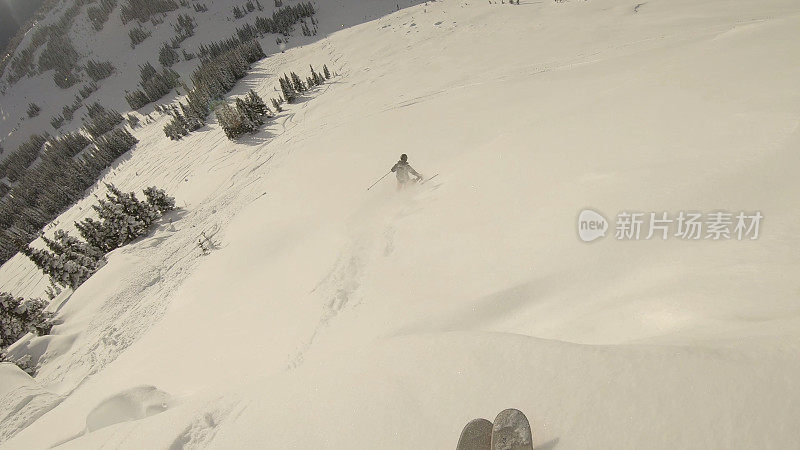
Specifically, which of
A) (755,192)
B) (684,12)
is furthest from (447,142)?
(684,12)

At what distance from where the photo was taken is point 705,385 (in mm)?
2062

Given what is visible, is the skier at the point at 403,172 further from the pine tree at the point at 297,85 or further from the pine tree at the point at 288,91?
the pine tree at the point at 297,85

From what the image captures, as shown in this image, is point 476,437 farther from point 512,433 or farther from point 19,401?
point 19,401

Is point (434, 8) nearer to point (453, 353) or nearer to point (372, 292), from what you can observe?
point (372, 292)

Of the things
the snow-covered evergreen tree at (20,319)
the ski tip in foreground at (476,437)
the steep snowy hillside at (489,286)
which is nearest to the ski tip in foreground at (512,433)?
the ski tip in foreground at (476,437)

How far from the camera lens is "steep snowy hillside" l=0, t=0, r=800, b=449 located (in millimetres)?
2406

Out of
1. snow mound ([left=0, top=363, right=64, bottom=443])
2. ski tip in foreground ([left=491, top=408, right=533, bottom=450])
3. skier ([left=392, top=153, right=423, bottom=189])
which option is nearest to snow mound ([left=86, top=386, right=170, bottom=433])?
snow mound ([left=0, top=363, right=64, bottom=443])

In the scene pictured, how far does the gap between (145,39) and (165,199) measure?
40.4 metres

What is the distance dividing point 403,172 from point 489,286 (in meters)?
4.91

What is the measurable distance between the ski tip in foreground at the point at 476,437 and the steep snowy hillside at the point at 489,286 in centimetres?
26

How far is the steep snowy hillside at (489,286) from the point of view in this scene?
2.41m

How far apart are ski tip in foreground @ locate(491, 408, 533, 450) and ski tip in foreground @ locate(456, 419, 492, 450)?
103mm

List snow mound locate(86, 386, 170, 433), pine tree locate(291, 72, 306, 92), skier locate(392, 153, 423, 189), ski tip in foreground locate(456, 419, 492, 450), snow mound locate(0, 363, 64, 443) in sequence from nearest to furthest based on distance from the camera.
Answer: ski tip in foreground locate(456, 419, 492, 450), snow mound locate(86, 386, 170, 433), snow mound locate(0, 363, 64, 443), skier locate(392, 153, 423, 189), pine tree locate(291, 72, 306, 92)

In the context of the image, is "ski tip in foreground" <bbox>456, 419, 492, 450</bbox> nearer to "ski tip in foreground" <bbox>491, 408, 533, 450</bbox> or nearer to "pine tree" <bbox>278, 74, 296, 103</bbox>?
"ski tip in foreground" <bbox>491, 408, 533, 450</bbox>
